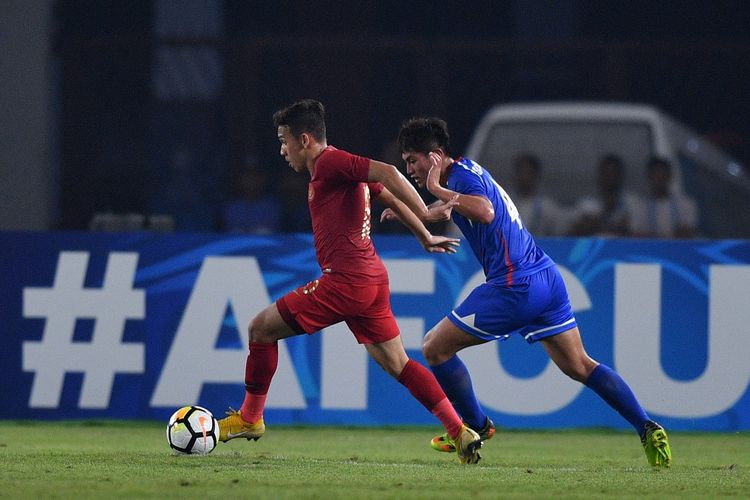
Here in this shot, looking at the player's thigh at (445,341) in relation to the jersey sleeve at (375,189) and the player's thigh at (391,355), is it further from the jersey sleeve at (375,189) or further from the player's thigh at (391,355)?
the jersey sleeve at (375,189)

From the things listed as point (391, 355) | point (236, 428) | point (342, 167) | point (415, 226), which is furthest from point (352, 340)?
point (342, 167)

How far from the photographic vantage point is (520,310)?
7.27m

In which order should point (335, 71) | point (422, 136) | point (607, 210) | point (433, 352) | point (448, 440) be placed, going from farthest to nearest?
point (335, 71) → point (607, 210) → point (448, 440) → point (433, 352) → point (422, 136)

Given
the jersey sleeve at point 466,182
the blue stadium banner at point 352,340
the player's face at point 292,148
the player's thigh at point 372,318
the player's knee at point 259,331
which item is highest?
the player's face at point 292,148

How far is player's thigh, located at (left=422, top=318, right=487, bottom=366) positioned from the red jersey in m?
0.44

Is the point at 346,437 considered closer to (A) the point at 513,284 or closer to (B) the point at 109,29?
(A) the point at 513,284

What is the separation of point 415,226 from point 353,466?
4.37ft

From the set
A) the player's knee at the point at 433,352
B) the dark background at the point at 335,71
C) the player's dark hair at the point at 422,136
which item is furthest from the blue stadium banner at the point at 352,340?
the player's dark hair at the point at 422,136

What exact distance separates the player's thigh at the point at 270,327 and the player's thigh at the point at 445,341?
77cm

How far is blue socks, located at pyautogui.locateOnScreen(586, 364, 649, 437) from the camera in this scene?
24.0 ft

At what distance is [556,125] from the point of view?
1193 cm

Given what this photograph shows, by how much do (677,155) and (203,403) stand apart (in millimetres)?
4716

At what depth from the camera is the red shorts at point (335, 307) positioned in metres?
7.25

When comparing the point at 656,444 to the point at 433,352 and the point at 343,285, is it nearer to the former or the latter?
the point at 433,352
